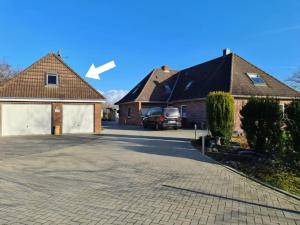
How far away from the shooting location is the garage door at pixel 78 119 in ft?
77.5

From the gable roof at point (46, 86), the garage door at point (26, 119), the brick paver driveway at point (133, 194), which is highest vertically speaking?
the gable roof at point (46, 86)

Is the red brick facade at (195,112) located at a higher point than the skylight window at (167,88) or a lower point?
lower

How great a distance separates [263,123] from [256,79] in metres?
16.8

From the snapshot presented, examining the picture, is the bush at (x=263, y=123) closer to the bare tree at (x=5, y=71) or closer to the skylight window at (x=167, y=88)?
the skylight window at (x=167, y=88)

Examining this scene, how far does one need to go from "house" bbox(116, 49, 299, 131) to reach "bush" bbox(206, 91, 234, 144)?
923 centimetres

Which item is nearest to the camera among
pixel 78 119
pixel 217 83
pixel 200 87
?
pixel 78 119

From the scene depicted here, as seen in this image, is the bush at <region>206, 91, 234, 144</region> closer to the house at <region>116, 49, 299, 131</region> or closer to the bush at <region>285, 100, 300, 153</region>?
the bush at <region>285, 100, 300, 153</region>

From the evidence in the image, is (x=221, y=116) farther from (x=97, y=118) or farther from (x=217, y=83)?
(x=217, y=83)

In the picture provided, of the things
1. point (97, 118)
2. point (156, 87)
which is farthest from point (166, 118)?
point (156, 87)

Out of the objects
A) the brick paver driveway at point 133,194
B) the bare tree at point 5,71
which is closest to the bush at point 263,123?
the brick paver driveway at point 133,194

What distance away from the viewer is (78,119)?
2394 cm

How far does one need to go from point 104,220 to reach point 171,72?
34.8 metres

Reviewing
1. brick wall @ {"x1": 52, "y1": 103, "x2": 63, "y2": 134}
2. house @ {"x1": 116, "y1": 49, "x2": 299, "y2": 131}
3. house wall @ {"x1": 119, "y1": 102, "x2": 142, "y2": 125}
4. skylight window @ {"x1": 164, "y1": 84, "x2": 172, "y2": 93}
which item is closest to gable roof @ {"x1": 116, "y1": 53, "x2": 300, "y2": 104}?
house @ {"x1": 116, "y1": 49, "x2": 299, "y2": 131}

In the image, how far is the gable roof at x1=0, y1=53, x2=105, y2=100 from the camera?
2256cm
